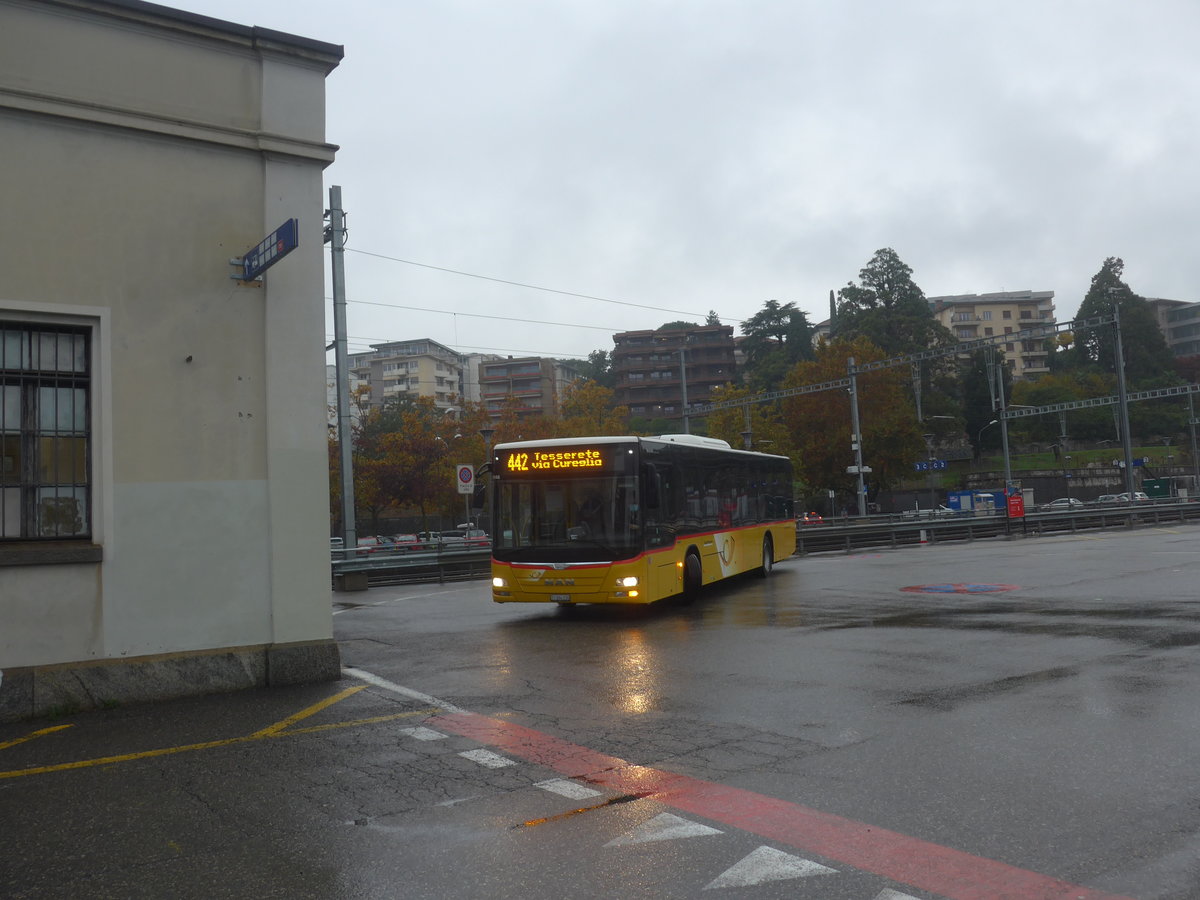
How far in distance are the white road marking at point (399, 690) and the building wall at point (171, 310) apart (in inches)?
19.2

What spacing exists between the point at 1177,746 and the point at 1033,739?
2.73ft

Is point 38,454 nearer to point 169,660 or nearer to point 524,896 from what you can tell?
point 169,660

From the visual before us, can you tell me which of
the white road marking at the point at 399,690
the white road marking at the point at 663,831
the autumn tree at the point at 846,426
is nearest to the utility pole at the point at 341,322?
the white road marking at the point at 399,690

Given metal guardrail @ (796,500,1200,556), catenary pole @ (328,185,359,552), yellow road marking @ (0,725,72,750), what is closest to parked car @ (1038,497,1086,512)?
metal guardrail @ (796,500,1200,556)

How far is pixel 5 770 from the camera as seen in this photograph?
6.80 metres

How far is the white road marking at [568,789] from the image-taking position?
19.2 feet

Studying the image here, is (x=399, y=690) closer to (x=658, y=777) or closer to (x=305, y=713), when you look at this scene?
(x=305, y=713)

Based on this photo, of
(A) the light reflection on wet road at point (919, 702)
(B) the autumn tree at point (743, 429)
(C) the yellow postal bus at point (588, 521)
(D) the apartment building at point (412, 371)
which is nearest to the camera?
(A) the light reflection on wet road at point (919, 702)

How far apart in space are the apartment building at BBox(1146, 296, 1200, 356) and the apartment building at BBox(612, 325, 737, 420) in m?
59.6

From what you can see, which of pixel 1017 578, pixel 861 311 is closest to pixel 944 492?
pixel 861 311

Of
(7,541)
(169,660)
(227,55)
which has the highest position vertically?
(227,55)

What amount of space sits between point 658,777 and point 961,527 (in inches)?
1471

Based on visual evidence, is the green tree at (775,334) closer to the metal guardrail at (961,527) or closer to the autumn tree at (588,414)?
the autumn tree at (588,414)

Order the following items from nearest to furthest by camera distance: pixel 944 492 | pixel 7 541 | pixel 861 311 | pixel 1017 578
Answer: pixel 7 541 → pixel 1017 578 → pixel 944 492 → pixel 861 311
